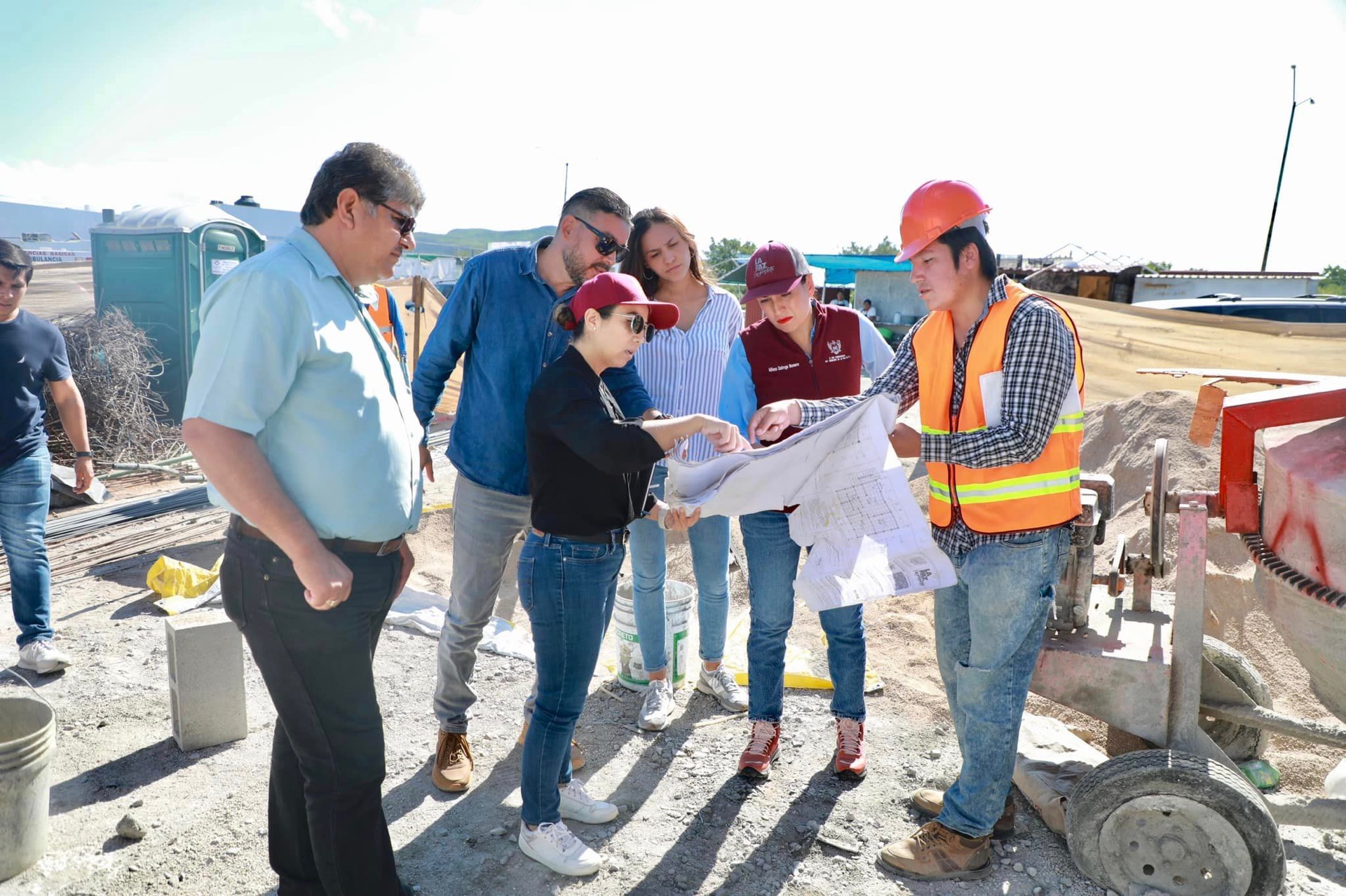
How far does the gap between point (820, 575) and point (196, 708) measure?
2.83 meters

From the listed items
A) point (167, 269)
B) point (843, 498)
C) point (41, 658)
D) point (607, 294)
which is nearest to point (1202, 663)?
point (843, 498)

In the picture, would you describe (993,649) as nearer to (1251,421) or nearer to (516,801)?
(1251,421)

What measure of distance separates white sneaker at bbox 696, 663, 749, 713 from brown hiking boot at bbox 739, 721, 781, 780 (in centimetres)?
49

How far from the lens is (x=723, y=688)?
4.38 meters

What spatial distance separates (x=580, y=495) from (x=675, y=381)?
52.1 inches

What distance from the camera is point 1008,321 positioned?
2662 mm

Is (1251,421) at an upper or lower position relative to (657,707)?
upper

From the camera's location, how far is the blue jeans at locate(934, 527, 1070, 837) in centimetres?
281

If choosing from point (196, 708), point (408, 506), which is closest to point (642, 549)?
point (408, 506)

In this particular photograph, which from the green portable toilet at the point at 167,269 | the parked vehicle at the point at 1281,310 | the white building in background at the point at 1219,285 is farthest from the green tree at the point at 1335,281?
the green portable toilet at the point at 167,269

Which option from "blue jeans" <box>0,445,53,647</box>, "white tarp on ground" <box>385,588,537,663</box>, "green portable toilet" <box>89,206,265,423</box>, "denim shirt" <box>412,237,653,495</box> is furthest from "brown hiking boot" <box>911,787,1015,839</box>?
"green portable toilet" <box>89,206,265,423</box>

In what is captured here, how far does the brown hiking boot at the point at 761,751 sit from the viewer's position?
145 inches

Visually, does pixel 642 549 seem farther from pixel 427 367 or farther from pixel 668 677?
pixel 427 367

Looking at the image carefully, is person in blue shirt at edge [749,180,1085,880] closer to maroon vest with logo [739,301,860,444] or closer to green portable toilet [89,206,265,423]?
maroon vest with logo [739,301,860,444]
